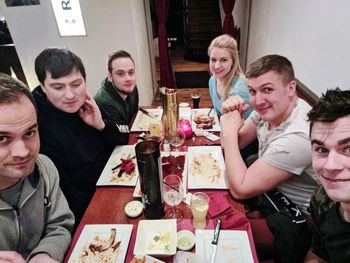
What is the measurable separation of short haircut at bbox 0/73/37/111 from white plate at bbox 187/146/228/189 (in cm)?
85

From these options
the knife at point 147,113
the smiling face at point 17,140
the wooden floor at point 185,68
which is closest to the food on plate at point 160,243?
the smiling face at point 17,140

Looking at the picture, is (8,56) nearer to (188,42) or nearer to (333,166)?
(188,42)

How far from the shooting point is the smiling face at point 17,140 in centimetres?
84

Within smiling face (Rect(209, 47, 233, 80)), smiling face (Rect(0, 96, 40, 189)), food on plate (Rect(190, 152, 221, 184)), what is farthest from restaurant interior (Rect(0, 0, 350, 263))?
smiling face (Rect(209, 47, 233, 80))

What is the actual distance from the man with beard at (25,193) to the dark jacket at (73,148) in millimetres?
325

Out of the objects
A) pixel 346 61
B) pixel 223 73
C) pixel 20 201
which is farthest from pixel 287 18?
pixel 20 201

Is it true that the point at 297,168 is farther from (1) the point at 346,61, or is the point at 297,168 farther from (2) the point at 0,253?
(2) the point at 0,253

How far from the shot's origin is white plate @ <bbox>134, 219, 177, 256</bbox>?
91cm

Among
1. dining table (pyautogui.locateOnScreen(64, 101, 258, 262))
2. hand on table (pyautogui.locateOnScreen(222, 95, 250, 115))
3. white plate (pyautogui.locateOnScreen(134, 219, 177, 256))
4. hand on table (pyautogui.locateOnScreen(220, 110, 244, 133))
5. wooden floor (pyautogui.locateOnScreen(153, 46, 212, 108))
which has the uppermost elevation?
hand on table (pyautogui.locateOnScreen(222, 95, 250, 115))

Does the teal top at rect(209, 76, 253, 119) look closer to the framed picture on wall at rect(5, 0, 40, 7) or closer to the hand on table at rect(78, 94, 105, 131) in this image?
the hand on table at rect(78, 94, 105, 131)

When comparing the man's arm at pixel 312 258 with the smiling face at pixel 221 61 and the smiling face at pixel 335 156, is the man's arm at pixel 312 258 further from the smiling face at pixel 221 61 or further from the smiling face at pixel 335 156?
the smiling face at pixel 221 61

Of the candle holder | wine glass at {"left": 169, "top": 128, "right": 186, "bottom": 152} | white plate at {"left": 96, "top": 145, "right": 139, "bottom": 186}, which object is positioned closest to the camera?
white plate at {"left": 96, "top": 145, "right": 139, "bottom": 186}

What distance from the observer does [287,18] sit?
8.64 ft

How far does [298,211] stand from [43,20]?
3952 mm
